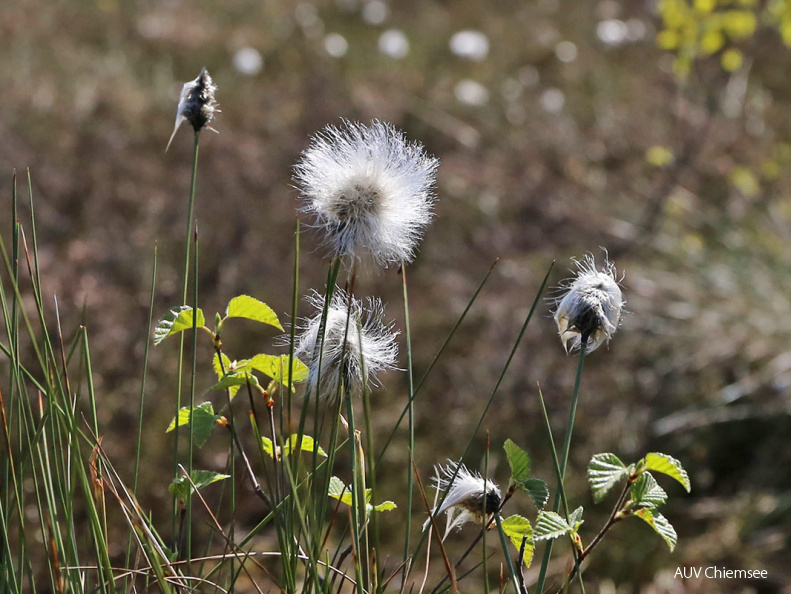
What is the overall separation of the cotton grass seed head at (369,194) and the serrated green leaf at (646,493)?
341mm

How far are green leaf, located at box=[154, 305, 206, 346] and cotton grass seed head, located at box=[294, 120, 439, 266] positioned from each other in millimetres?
164

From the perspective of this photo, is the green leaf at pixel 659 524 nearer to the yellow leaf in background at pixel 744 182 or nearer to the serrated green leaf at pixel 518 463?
the serrated green leaf at pixel 518 463

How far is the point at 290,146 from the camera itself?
4.21 metres

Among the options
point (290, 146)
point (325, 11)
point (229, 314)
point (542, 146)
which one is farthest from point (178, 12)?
point (229, 314)

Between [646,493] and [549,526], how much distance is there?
0.39ft

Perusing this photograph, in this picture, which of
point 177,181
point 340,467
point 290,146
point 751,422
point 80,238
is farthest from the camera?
point 290,146

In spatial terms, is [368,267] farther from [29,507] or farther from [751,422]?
[751,422]

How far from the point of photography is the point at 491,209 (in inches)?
155

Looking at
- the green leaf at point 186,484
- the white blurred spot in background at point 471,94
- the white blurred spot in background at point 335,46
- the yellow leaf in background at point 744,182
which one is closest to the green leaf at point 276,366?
the green leaf at point 186,484

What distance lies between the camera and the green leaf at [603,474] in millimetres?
814

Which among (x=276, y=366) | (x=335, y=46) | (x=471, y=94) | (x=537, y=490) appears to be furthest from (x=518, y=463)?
(x=335, y=46)

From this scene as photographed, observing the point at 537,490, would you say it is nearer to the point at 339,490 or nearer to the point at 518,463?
the point at 518,463

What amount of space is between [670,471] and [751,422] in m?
2.12

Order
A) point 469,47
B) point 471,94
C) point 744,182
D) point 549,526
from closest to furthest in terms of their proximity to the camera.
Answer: point 549,526
point 744,182
point 471,94
point 469,47
